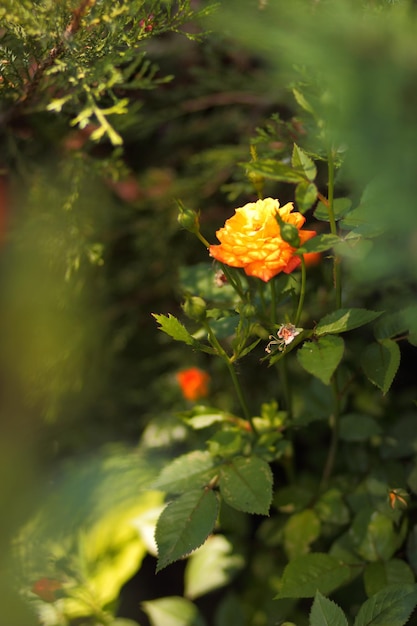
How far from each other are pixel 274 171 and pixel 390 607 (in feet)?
1.50

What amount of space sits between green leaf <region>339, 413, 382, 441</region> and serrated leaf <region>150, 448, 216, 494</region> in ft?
0.66

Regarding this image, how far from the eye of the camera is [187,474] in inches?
28.9

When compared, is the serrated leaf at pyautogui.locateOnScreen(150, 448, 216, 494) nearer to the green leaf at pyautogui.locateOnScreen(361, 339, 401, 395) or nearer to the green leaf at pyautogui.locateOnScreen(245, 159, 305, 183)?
the green leaf at pyautogui.locateOnScreen(361, 339, 401, 395)

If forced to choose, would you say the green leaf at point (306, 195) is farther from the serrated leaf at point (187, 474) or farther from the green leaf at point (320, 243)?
the serrated leaf at point (187, 474)

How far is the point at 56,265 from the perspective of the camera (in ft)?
3.48

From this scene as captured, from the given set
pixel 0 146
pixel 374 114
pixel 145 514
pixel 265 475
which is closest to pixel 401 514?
pixel 265 475

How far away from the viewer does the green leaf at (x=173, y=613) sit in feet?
2.92

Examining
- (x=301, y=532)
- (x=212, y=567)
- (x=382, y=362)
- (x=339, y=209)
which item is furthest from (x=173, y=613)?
(x=339, y=209)

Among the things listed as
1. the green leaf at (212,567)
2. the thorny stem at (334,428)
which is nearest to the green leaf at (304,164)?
the thorny stem at (334,428)

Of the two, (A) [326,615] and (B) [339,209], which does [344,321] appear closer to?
(B) [339,209]

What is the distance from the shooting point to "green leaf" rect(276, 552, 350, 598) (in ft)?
2.26

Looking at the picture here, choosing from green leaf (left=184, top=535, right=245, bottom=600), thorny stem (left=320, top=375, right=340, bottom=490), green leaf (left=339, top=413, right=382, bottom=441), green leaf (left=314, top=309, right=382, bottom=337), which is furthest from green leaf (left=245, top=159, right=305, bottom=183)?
green leaf (left=184, top=535, right=245, bottom=600)

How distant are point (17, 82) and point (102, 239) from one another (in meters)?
0.46

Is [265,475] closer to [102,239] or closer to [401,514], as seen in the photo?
[401,514]
